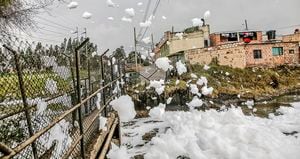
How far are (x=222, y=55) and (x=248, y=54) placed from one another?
9.46 ft

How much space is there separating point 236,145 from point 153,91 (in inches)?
785

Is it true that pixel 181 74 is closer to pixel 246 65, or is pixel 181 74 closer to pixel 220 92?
pixel 220 92

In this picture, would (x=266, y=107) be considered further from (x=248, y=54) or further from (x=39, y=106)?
(x=39, y=106)

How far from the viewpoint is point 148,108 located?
26266mm

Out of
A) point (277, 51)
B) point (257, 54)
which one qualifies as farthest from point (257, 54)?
point (277, 51)

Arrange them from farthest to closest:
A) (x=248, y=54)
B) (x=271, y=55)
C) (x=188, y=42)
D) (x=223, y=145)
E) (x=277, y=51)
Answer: (x=188, y=42), (x=277, y=51), (x=271, y=55), (x=248, y=54), (x=223, y=145)

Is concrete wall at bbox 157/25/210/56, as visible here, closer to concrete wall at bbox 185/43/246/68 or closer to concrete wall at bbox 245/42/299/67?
concrete wall at bbox 185/43/246/68

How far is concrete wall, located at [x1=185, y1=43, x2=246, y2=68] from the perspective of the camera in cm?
3853

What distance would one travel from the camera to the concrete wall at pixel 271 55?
3950 centimetres

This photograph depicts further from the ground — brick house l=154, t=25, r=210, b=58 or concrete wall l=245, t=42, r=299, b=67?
brick house l=154, t=25, r=210, b=58

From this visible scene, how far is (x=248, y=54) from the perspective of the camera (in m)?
39.4

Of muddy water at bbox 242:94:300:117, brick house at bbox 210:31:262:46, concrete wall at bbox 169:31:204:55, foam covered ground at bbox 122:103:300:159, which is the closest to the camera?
foam covered ground at bbox 122:103:300:159

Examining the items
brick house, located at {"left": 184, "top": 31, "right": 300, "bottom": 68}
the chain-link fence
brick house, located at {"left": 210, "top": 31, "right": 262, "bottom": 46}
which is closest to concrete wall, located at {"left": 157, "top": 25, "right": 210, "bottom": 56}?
brick house, located at {"left": 210, "top": 31, "right": 262, "bottom": 46}

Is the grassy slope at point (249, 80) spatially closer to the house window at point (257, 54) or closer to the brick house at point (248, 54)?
the brick house at point (248, 54)
